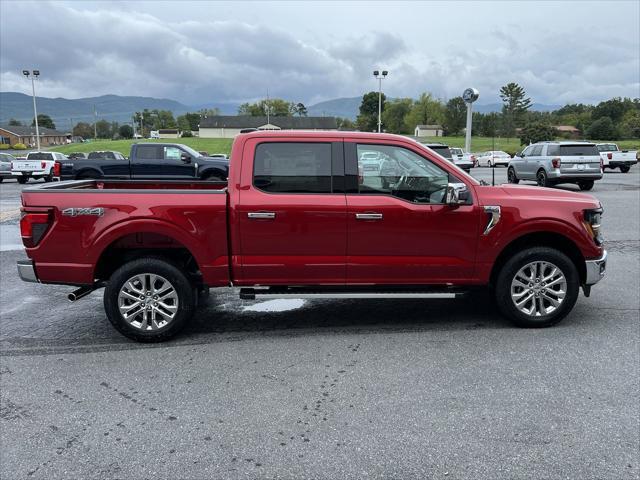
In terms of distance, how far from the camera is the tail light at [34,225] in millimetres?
4781

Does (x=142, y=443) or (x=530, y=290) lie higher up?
(x=530, y=290)

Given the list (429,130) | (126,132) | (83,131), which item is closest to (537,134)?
(429,130)

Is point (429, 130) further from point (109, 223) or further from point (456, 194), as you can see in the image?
point (109, 223)

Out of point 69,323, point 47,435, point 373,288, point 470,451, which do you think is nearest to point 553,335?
point 373,288

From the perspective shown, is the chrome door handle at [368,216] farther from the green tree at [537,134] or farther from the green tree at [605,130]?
the green tree at [605,130]

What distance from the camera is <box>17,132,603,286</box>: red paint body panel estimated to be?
4836 mm

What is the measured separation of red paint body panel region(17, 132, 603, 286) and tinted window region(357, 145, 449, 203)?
8cm

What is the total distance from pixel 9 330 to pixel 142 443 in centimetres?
288

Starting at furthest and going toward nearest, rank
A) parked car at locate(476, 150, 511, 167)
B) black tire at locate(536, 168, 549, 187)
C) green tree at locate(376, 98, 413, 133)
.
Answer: green tree at locate(376, 98, 413, 133) < parked car at locate(476, 150, 511, 167) < black tire at locate(536, 168, 549, 187)

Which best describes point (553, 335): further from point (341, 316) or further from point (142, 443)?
point (142, 443)

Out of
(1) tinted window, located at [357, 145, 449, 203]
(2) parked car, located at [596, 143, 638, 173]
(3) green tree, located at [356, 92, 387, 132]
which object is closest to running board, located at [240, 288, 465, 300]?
(1) tinted window, located at [357, 145, 449, 203]

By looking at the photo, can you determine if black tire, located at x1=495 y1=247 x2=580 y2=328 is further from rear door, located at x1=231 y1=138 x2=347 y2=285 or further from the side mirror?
rear door, located at x1=231 y1=138 x2=347 y2=285

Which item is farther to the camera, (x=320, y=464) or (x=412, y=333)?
(x=412, y=333)

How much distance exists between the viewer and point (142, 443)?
10.9 ft
